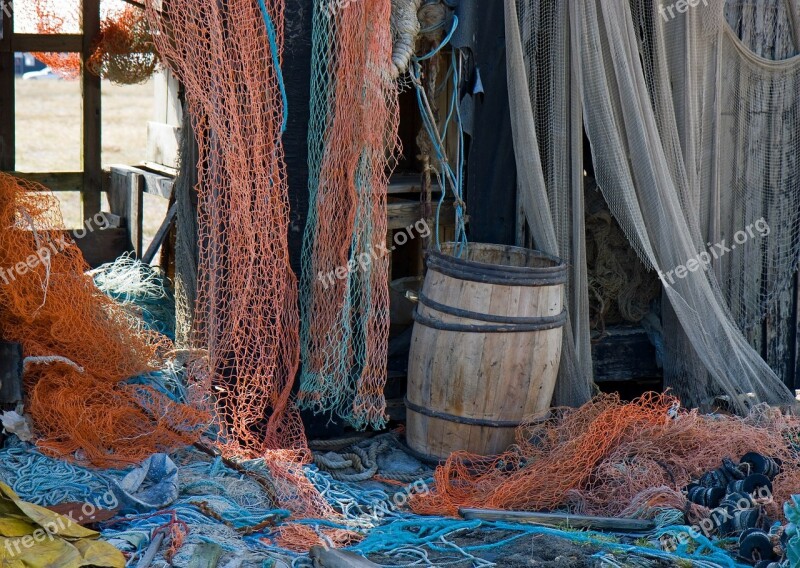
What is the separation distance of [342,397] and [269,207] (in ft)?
3.67

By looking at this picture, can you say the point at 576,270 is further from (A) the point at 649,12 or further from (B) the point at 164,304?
(B) the point at 164,304

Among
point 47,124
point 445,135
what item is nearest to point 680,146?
point 445,135

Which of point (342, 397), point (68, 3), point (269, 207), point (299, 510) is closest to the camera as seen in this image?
point (299, 510)

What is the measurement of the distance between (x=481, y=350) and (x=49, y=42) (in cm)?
534

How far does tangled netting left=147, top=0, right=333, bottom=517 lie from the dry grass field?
23.0 feet

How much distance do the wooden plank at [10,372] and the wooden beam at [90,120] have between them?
162 inches

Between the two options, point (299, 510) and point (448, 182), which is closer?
point (299, 510)

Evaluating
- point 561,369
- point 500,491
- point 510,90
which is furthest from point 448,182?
point 500,491

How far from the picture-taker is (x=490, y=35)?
6094mm

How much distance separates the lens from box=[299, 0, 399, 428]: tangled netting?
5.37m

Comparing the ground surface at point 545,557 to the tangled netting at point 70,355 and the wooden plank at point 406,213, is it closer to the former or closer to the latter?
the tangled netting at point 70,355

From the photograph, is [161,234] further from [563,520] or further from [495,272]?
[563,520]

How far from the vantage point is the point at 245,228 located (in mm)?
5289

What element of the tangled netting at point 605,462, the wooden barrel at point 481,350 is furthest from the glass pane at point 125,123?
the tangled netting at point 605,462
